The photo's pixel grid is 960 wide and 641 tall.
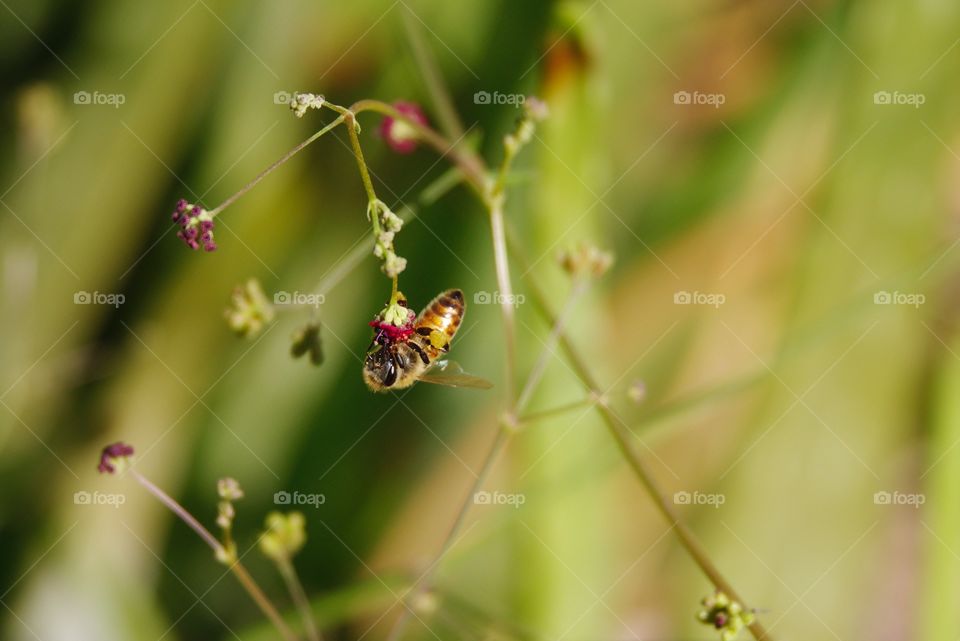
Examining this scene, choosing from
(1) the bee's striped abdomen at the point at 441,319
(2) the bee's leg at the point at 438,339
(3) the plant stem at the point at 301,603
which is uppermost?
(1) the bee's striped abdomen at the point at 441,319

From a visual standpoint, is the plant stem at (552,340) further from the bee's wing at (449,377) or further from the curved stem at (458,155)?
the curved stem at (458,155)

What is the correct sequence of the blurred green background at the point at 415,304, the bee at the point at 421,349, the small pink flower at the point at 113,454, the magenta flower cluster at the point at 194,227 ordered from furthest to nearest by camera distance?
the blurred green background at the point at 415,304
the bee at the point at 421,349
the small pink flower at the point at 113,454
the magenta flower cluster at the point at 194,227

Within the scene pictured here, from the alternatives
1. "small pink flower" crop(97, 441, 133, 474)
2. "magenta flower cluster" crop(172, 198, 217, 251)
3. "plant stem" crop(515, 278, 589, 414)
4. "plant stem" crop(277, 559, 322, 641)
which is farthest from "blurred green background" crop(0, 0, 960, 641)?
"magenta flower cluster" crop(172, 198, 217, 251)

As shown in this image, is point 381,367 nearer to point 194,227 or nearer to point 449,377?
point 449,377

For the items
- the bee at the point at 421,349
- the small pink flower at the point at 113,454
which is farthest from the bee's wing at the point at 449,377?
the small pink flower at the point at 113,454

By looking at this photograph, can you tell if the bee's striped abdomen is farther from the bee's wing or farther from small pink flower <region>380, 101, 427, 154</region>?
small pink flower <region>380, 101, 427, 154</region>

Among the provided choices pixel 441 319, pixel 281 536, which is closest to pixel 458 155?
pixel 441 319

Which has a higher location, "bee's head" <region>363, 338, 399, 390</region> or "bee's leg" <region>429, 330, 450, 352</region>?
"bee's leg" <region>429, 330, 450, 352</region>

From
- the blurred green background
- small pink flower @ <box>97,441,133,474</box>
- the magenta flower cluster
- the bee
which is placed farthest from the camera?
the blurred green background

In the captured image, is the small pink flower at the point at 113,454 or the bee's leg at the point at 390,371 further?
the bee's leg at the point at 390,371
